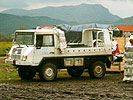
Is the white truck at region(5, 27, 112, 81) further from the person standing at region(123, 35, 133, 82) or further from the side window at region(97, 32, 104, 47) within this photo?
the person standing at region(123, 35, 133, 82)

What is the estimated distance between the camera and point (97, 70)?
1689 centimetres

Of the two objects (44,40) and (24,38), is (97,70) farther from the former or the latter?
(24,38)

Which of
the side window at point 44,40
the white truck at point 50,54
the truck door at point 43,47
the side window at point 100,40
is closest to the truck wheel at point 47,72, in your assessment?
the white truck at point 50,54

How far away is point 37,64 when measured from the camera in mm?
15227

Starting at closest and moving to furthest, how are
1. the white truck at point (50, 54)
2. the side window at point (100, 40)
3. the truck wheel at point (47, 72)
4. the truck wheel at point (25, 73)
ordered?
the white truck at point (50, 54) → the truck wheel at point (47, 72) → the truck wheel at point (25, 73) → the side window at point (100, 40)

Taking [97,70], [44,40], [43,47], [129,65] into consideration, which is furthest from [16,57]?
[129,65]

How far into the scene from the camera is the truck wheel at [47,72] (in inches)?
603

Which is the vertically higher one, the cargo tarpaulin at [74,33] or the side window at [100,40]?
the cargo tarpaulin at [74,33]

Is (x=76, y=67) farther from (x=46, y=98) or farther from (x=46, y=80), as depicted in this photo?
(x=46, y=98)

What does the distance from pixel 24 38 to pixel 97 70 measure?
12.6 ft

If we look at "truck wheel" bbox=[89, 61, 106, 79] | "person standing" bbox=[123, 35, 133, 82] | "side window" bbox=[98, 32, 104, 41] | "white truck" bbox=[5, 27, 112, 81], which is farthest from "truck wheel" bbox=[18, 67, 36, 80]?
"person standing" bbox=[123, 35, 133, 82]

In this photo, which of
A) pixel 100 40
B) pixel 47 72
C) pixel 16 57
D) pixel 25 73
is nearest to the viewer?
pixel 16 57

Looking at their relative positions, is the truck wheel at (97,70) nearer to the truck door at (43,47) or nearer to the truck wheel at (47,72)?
the truck wheel at (47,72)

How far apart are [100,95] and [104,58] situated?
6719 mm
